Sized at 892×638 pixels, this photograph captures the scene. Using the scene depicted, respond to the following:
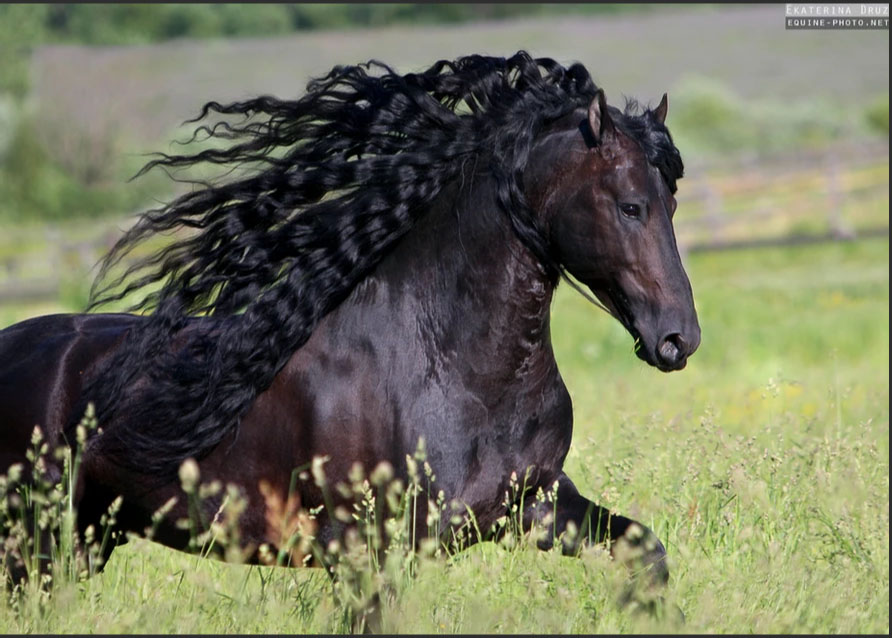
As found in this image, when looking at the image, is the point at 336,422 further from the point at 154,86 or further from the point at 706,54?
the point at 706,54

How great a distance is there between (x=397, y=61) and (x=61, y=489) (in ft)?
136

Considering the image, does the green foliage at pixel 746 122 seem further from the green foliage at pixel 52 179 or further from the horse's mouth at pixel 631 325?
the horse's mouth at pixel 631 325

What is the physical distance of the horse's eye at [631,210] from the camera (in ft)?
13.6

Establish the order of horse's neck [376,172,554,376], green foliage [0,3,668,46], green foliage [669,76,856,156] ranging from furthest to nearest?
green foliage [0,3,668,46]
green foliage [669,76,856,156]
horse's neck [376,172,554,376]

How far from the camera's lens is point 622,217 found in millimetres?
4160

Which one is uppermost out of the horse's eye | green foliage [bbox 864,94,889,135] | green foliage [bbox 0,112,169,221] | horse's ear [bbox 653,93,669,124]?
green foliage [bbox 864,94,889,135]

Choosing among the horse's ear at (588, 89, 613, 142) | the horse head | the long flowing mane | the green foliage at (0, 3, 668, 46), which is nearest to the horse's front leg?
the horse head

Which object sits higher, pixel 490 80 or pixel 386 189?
pixel 490 80

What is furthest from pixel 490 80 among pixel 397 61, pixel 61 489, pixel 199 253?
pixel 397 61

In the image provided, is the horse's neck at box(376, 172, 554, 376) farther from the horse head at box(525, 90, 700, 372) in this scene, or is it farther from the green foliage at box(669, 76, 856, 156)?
the green foliage at box(669, 76, 856, 156)

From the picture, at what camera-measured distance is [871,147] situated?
3188 centimetres

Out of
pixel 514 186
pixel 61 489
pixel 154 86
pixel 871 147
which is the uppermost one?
pixel 154 86

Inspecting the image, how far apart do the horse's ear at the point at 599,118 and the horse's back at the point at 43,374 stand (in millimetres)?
2010

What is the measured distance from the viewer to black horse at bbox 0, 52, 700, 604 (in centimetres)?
425
